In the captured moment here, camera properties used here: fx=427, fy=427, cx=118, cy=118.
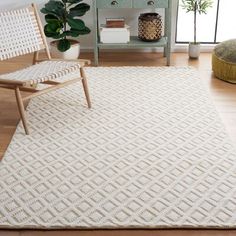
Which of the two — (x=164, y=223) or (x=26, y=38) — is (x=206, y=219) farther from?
(x=26, y=38)

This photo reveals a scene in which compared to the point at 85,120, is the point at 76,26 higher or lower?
higher

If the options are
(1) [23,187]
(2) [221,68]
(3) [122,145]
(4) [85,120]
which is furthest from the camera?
(2) [221,68]

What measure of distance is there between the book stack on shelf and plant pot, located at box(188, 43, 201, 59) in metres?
0.64

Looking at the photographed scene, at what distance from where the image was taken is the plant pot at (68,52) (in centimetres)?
393

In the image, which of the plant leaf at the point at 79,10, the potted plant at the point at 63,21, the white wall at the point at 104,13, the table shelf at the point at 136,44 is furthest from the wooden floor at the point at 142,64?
the plant leaf at the point at 79,10

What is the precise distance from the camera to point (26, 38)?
3.20 metres

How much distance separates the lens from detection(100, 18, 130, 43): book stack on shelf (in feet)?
12.6

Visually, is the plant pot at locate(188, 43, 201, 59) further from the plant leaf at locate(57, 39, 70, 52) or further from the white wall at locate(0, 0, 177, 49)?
the plant leaf at locate(57, 39, 70, 52)

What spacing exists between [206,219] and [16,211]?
35.7 inches

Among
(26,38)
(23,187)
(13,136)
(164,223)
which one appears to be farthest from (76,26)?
(164,223)

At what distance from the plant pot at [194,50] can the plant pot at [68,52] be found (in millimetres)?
1073

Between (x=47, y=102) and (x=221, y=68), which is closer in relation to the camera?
(x=47, y=102)

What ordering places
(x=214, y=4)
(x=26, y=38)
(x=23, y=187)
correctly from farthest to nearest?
(x=214, y=4)
(x=26, y=38)
(x=23, y=187)

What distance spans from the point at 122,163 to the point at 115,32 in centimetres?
175
